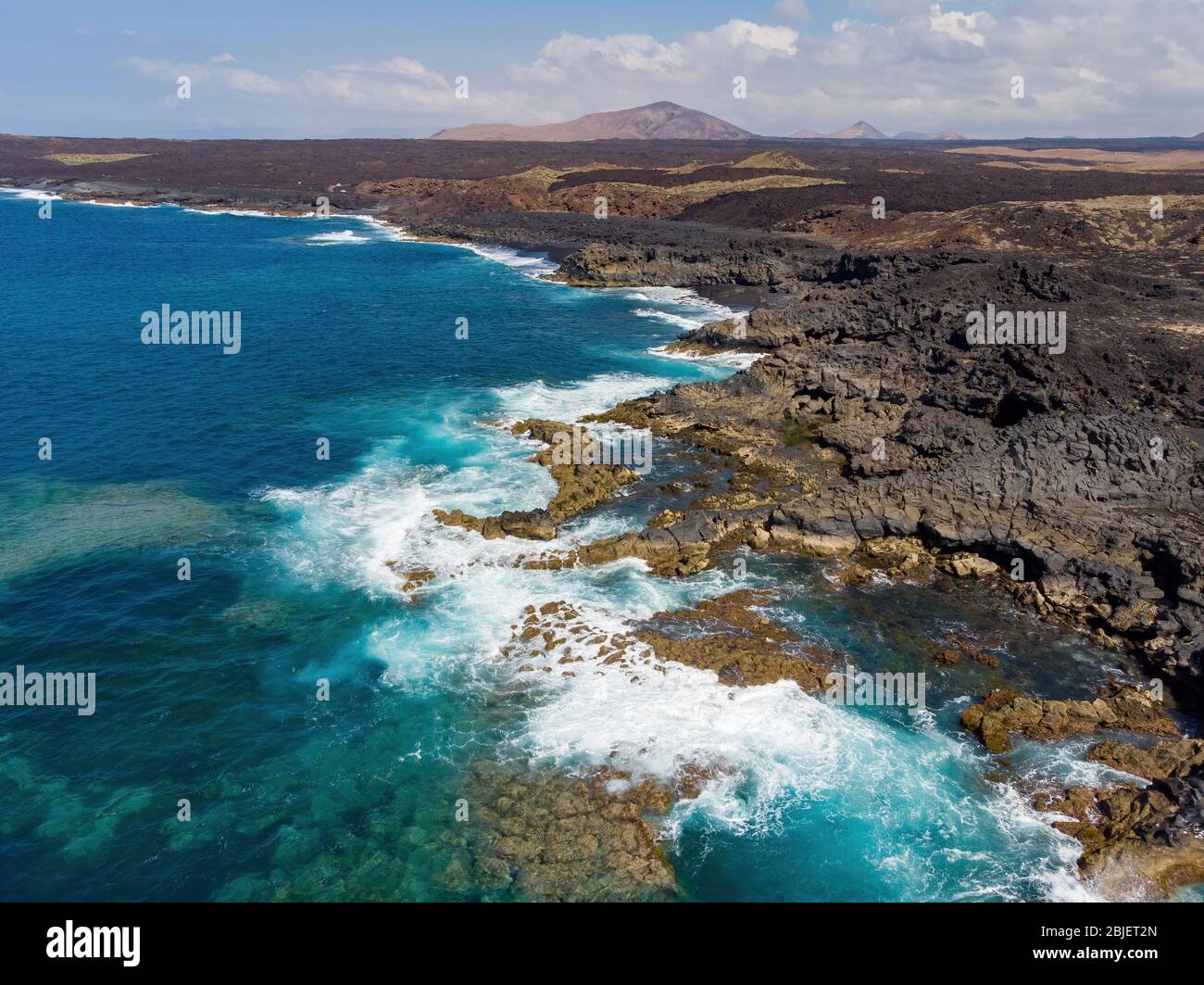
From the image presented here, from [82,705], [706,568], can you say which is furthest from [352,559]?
[706,568]

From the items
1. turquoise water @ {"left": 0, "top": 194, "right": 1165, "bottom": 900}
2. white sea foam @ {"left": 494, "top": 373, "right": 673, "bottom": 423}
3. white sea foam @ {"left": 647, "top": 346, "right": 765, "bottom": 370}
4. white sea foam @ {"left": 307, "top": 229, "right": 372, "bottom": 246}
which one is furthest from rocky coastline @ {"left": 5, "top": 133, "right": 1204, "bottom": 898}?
white sea foam @ {"left": 307, "top": 229, "right": 372, "bottom": 246}


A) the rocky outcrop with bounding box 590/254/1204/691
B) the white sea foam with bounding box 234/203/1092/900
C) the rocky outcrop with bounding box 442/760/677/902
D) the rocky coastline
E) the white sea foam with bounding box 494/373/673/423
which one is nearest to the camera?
the rocky outcrop with bounding box 442/760/677/902

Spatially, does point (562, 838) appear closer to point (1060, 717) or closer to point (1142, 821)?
point (1142, 821)

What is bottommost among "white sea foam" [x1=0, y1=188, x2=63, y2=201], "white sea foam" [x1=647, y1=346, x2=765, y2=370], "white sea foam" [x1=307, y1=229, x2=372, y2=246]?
"white sea foam" [x1=647, y1=346, x2=765, y2=370]

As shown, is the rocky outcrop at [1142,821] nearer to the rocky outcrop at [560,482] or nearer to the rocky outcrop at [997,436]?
the rocky outcrop at [997,436]

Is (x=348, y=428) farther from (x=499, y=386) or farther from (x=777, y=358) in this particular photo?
(x=777, y=358)

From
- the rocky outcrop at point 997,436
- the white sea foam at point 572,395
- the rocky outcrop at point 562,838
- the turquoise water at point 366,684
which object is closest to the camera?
the rocky outcrop at point 562,838

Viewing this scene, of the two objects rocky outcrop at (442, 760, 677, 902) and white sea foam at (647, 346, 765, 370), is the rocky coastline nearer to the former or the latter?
rocky outcrop at (442, 760, 677, 902)

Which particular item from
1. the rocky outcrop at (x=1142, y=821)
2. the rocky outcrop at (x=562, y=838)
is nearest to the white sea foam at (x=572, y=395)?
the rocky outcrop at (x=562, y=838)
